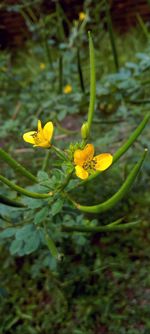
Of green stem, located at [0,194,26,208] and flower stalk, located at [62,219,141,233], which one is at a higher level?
green stem, located at [0,194,26,208]

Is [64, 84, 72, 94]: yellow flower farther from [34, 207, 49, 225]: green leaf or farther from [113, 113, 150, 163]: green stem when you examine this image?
[113, 113, 150, 163]: green stem

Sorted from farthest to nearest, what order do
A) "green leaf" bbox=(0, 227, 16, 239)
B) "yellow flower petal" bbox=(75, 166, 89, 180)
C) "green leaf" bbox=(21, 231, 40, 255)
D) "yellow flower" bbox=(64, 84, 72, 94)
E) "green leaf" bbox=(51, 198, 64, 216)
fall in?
"yellow flower" bbox=(64, 84, 72, 94) → "green leaf" bbox=(0, 227, 16, 239) → "green leaf" bbox=(21, 231, 40, 255) → "green leaf" bbox=(51, 198, 64, 216) → "yellow flower petal" bbox=(75, 166, 89, 180)

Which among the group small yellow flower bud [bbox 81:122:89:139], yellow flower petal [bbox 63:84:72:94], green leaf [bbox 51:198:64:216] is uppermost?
small yellow flower bud [bbox 81:122:89:139]

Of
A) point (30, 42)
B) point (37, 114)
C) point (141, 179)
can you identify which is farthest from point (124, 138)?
point (30, 42)

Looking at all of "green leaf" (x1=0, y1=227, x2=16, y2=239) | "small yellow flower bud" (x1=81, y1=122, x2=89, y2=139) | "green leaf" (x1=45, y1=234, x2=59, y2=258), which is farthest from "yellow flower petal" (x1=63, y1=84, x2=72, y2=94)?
"small yellow flower bud" (x1=81, y1=122, x2=89, y2=139)

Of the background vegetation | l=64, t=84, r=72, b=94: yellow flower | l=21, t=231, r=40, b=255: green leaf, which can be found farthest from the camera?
l=64, t=84, r=72, b=94: yellow flower

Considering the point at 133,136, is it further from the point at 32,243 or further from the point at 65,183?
the point at 32,243

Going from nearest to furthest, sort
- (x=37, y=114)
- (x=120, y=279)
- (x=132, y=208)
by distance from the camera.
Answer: (x=120, y=279), (x=132, y=208), (x=37, y=114)

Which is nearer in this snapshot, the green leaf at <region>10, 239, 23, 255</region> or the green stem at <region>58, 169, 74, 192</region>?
the green stem at <region>58, 169, 74, 192</region>

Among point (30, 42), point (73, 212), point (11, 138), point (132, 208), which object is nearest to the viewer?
point (73, 212)

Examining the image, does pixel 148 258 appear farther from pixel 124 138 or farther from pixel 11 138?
pixel 11 138
